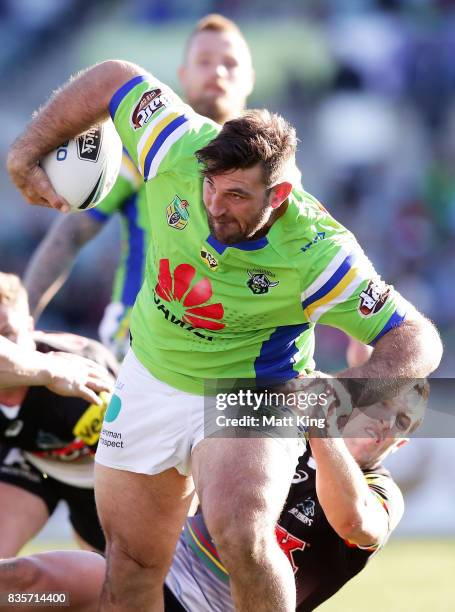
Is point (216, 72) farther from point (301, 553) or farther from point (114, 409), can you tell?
point (301, 553)

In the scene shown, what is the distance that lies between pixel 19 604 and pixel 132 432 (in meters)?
0.77

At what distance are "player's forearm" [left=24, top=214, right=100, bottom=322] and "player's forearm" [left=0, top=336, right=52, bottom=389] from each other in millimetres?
1640

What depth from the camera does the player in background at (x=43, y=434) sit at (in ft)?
15.7

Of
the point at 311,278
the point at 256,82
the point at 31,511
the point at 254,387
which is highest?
the point at 256,82

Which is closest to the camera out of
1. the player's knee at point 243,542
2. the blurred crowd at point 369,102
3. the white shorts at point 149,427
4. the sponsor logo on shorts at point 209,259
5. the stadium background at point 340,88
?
the player's knee at point 243,542

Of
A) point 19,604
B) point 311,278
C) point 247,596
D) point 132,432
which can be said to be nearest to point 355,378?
point 311,278

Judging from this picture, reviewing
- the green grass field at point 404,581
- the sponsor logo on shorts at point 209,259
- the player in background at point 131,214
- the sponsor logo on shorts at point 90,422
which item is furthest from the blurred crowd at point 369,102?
the sponsor logo on shorts at point 209,259

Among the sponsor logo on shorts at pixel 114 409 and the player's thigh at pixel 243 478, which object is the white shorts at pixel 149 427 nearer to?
the sponsor logo on shorts at pixel 114 409

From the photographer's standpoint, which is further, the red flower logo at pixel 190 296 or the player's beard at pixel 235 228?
the red flower logo at pixel 190 296

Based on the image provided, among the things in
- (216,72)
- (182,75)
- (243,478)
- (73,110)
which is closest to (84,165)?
(73,110)

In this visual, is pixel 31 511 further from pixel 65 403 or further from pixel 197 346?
pixel 197 346

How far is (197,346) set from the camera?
3.90m

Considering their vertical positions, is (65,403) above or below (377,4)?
below

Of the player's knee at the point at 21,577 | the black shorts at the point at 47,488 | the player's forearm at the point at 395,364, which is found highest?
the player's forearm at the point at 395,364
